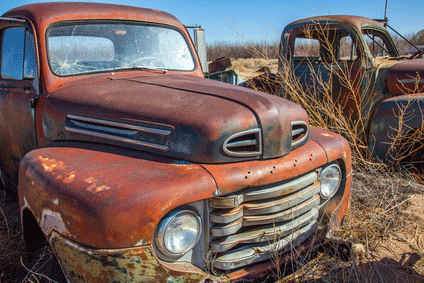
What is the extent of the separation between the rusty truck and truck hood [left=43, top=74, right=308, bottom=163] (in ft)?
7.07

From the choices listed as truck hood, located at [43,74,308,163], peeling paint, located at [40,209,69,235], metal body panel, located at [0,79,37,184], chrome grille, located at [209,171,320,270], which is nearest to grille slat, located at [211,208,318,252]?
chrome grille, located at [209,171,320,270]

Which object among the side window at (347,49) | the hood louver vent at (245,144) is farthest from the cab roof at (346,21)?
the hood louver vent at (245,144)

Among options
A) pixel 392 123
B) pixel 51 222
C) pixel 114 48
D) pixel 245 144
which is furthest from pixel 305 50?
pixel 51 222

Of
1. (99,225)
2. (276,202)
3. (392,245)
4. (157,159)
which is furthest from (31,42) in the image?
(392,245)

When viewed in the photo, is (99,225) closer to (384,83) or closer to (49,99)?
(49,99)

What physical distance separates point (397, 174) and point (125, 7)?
3252 mm

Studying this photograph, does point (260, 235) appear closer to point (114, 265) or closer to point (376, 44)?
point (114, 265)

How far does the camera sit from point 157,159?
177cm

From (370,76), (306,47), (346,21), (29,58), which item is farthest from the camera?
(306,47)

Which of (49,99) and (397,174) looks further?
(397,174)

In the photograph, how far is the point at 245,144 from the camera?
1.80 m

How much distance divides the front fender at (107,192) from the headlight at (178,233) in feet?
0.17

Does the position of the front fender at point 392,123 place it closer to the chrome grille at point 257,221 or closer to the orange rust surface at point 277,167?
the orange rust surface at point 277,167

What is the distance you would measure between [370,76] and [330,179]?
8.64 ft
